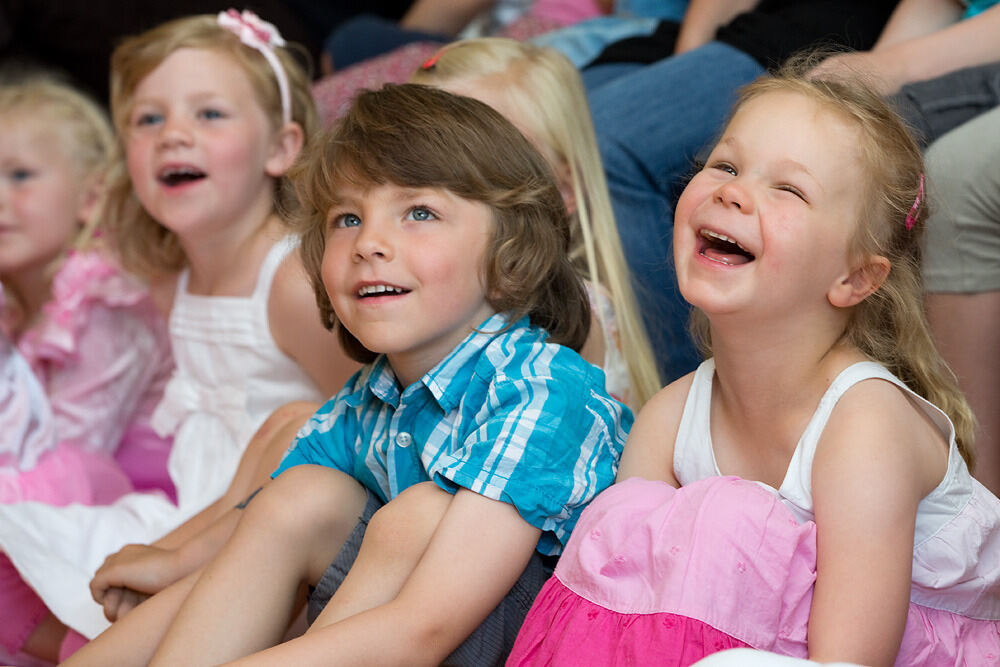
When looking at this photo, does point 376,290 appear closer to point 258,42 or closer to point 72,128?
point 258,42

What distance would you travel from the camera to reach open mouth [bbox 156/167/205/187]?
1689 millimetres

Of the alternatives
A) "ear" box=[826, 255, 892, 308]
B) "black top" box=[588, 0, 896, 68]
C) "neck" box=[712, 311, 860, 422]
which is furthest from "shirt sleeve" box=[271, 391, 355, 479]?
"black top" box=[588, 0, 896, 68]

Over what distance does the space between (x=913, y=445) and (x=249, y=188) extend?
1106mm

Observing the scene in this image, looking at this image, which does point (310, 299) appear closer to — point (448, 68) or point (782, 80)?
point (448, 68)

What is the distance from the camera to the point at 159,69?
1747mm

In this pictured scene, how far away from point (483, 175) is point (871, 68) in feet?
1.78

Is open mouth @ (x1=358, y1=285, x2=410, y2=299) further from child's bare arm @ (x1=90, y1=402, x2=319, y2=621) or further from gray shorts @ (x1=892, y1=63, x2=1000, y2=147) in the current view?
gray shorts @ (x1=892, y1=63, x2=1000, y2=147)

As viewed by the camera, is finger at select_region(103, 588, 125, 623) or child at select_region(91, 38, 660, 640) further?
child at select_region(91, 38, 660, 640)

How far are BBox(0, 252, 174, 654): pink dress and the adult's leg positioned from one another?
47.7 inches

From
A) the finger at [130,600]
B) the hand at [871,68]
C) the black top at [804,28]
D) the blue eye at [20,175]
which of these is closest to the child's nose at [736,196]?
the hand at [871,68]

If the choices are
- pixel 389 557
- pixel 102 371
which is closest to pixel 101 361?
pixel 102 371

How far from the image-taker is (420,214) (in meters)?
1.15

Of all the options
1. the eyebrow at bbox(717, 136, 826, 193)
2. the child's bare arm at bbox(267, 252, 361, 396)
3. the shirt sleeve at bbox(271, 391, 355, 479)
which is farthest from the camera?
the child's bare arm at bbox(267, 252, 361, 396)

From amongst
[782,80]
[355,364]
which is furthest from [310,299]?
[782,80]
